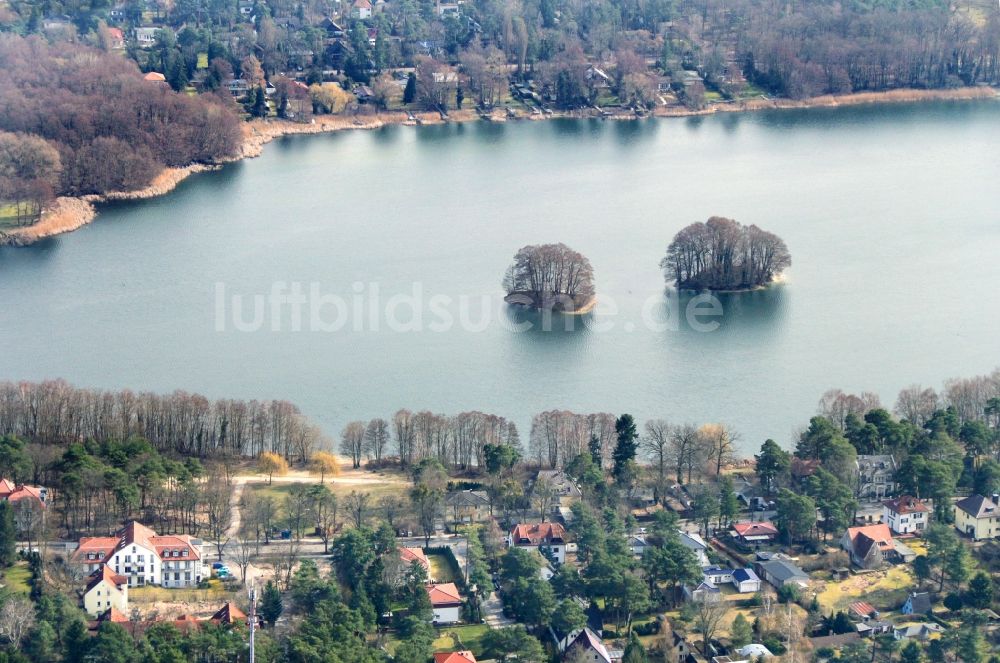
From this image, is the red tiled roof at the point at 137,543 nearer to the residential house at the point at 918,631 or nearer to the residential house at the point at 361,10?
the residential house at the point at 918,631

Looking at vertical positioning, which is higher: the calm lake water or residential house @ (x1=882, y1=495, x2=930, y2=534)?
the calm lake water

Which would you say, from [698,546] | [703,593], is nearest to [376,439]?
[698,546]

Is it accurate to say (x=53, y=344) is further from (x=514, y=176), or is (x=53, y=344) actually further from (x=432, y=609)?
(x=514, y=176)

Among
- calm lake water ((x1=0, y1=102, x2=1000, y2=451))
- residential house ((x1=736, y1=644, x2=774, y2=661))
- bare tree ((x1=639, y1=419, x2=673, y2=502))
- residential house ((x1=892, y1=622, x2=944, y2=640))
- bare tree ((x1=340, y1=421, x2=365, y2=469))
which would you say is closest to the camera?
residential house ((x1=736, y1=644, x2=774, y2=661))

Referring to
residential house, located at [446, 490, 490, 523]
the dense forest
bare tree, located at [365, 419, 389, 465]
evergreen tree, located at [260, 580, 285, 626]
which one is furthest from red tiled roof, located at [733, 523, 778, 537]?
the dense forest

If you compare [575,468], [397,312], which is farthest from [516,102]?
[575,468]

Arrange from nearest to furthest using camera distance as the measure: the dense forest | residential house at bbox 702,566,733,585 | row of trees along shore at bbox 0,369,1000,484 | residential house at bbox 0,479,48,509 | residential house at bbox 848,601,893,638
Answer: residential house at bbox 848,601,893,638, residential house at bbox 702,566,733,585, residential house at bbox 0,479,48,509, row of trees along shore at bbox 0,369,1000,484, the dense forest

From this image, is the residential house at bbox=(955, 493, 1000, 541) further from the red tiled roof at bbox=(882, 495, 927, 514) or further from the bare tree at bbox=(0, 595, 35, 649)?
the bare tree at bbox=(0, 595, 35, 649)

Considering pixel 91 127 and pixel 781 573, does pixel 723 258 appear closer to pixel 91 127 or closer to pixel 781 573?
pixel 781 573
